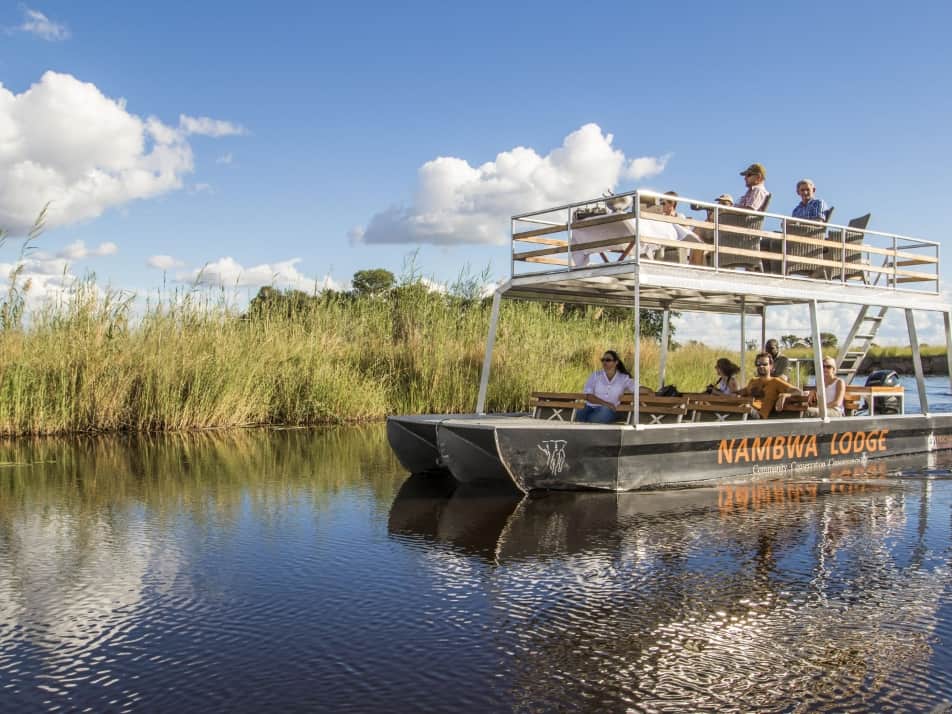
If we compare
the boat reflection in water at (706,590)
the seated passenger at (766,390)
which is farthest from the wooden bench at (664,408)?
the seated passenger at (766,390)

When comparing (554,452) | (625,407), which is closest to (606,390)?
(625,407)

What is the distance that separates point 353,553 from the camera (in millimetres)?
8203

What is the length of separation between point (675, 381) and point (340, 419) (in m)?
9.78

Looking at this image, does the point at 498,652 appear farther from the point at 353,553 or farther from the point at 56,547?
the point at 56,547

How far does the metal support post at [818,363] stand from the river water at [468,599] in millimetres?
1856

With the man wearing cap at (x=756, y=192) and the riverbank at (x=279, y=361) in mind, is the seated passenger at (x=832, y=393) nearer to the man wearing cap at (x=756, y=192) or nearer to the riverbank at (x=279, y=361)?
the man wearing cap at (x=756, y=192)

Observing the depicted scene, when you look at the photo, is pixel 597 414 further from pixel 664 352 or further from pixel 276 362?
pixel 276 362

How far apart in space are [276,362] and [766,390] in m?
10.4

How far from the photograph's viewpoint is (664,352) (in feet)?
51.3

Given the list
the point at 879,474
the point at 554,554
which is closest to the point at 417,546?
the point at 554,554

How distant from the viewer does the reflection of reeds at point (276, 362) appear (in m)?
17.2

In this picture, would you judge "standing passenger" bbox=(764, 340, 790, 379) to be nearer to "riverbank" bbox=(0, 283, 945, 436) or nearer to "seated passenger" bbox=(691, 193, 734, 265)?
"seated passenger" bbox=(691, 193, 734, 265)

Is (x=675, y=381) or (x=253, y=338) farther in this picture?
(x=675, y=381)

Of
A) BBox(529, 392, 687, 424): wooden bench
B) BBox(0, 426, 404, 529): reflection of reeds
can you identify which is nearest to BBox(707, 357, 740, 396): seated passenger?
BBox(529, 392, 687, 424): wooden bench
